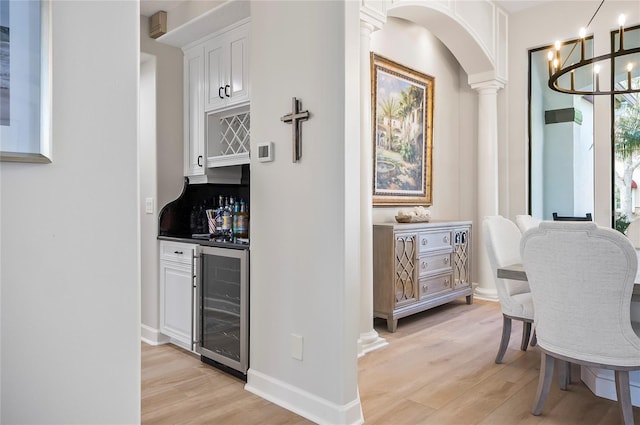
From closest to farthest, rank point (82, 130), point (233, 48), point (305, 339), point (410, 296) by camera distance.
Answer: point (82, 130) < point (305, 339) < point (233, 48) < point (410, 296)

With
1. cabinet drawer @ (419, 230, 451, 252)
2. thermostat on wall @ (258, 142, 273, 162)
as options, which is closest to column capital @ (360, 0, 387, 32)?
thermostat on wall @ (258, 142, 273, 162)

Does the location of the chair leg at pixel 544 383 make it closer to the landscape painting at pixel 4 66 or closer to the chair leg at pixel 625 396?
the chair leg at pixel 625 396

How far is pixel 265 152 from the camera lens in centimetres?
248

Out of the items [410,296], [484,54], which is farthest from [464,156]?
[410,296]

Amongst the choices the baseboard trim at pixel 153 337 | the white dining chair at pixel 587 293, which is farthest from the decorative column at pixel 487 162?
the baseboard trim at pixel 153 337

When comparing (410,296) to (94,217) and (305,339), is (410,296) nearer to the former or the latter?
(305,339)

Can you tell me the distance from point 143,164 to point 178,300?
116 centimetres

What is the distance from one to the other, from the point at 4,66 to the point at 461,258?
4.33 metres

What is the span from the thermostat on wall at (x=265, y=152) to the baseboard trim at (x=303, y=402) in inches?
48.6

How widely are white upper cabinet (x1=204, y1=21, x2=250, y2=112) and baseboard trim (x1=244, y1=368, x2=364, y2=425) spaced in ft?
6.01

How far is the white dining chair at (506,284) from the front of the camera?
2838 mm

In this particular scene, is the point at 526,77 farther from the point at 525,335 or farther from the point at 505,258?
the point at 525,335

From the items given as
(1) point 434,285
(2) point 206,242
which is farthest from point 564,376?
(2) point 206,242

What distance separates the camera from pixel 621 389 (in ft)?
6.64
